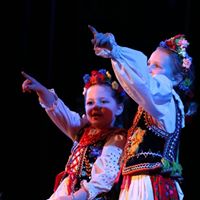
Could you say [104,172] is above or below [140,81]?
below

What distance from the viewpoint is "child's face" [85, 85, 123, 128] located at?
8.36 ft

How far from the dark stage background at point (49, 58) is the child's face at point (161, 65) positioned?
73 centimetres

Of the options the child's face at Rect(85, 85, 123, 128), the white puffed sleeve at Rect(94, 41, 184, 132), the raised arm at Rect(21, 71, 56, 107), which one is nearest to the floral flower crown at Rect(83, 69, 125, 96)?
the child's face at Rect(85, 85, 123, 128)

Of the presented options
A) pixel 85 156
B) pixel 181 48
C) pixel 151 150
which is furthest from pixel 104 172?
pixel 181 48

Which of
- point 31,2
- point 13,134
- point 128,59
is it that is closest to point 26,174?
point 13,134

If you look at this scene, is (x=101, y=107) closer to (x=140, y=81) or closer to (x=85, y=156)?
(x=85, y=156)

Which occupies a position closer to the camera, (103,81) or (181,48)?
(181,48)

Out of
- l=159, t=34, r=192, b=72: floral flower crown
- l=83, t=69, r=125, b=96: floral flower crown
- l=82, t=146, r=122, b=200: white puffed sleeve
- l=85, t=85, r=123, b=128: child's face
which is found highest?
l=159, t=34, r=192, b=72: floral flower crown

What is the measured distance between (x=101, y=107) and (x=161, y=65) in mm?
401

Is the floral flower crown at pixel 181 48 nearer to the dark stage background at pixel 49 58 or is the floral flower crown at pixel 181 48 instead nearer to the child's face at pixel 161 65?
the child's face at pixel 161 65

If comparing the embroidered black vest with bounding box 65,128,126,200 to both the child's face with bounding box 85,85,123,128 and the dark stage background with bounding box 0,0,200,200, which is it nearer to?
the child's face with bounding box 85,85,123,128

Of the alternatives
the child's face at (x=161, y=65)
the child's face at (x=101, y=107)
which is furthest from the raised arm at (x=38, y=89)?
the child's face at (x=161, y=65)

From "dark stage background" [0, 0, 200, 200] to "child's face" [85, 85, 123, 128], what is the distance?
0.55 metres

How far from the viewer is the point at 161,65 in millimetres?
2303
